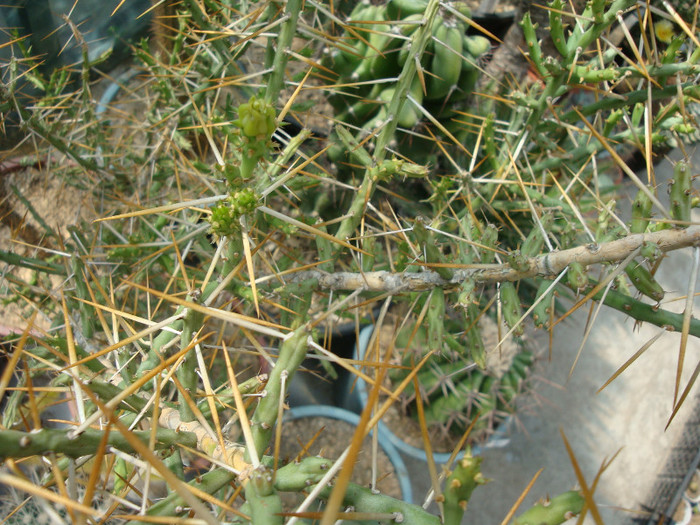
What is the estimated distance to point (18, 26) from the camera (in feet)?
3.87

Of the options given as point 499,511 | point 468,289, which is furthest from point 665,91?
point 499,511

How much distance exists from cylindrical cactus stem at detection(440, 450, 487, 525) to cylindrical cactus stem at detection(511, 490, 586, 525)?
0.05m

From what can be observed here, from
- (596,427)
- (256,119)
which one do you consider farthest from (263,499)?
(596,427)

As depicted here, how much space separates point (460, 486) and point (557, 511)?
80 mm

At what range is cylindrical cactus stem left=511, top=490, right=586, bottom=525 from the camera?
0.40m

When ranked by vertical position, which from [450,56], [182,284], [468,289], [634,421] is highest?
[450,56]

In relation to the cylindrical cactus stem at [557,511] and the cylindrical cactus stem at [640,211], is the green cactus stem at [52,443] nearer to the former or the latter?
the cylindrical cactus stem at [557,511]

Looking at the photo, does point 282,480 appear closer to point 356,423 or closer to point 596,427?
point 356,423

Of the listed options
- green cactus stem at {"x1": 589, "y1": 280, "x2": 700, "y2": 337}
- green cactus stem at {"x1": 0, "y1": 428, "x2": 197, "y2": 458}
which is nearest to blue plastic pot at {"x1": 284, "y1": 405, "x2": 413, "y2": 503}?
green cactus stem at {"x1": 589, "y1": 280, "x2": 700, "y2": 337}

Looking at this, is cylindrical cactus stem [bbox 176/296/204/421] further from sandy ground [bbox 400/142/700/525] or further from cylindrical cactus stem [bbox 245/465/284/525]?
sandy ground [bbox 400/142/700/525]

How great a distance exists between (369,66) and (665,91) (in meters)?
0.60

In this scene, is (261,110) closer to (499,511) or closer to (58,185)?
(58,185)

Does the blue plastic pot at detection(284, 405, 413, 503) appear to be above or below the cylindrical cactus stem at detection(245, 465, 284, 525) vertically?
below

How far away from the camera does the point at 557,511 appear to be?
41 cm
